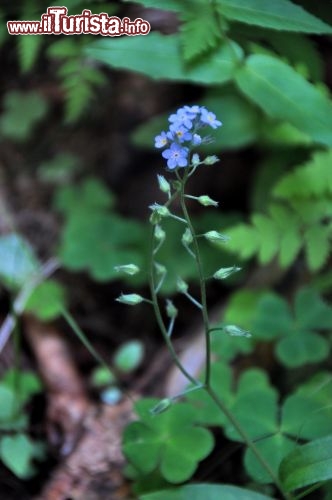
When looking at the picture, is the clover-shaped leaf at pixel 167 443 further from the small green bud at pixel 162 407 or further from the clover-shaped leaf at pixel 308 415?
the small green bud at pixel 162 407

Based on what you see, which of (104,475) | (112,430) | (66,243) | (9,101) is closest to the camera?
(104,475)

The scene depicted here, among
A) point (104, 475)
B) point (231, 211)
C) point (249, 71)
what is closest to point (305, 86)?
point (249, 71)

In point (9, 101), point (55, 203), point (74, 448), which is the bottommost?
point (74, 448)

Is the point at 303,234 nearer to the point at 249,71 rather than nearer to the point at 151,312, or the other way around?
the point at 249,71

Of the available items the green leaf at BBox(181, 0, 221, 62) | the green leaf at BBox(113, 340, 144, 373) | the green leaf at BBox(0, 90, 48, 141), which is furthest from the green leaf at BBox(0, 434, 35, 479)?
the green leaf at BBox(0, 90, 48, 141)

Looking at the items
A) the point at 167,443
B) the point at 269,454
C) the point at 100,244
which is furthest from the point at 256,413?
the point at 100,244

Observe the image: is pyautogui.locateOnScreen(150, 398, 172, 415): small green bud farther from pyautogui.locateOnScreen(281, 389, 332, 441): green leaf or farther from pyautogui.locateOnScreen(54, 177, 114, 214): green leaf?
pyautogui.locateOnScreen(54, 177, 114, 214): green leaf

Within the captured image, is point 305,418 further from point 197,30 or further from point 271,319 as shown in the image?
point 197,30
